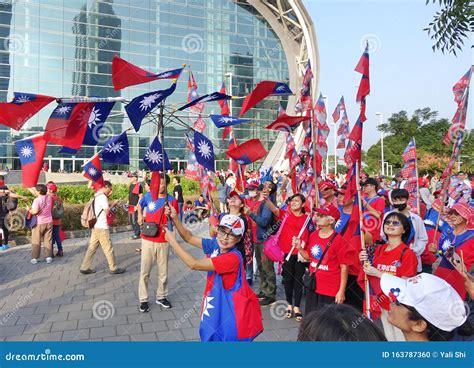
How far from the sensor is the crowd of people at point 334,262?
1.49 metres

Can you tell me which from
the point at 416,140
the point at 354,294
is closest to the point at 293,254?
the point at 354,294

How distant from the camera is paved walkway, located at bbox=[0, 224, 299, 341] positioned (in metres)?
4.04

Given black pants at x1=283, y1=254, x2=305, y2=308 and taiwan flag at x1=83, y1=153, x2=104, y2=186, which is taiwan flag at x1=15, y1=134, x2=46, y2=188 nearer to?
taiwan flag at x1=83, y1=153, x2=104, y2=186

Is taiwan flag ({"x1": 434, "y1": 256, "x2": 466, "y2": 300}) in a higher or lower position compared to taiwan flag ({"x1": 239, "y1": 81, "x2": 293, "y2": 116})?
lower

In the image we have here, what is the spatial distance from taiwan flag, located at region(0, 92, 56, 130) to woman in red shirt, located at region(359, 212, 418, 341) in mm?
3325

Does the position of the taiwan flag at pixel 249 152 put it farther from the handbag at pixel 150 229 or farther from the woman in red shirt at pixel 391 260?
the woman in red shirt at pixel 391 260

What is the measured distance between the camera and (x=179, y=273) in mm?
6625

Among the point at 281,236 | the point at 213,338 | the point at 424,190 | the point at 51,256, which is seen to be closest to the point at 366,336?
the point at 213,338

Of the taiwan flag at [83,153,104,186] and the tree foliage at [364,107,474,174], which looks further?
the tree foliage at [364,107,474,174]

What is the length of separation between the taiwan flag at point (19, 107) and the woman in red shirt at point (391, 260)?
332 cm

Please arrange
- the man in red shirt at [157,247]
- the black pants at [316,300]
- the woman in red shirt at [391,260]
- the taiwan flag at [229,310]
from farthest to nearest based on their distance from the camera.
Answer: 1. the man in red shirt at [157,247]
2. the black pants at [316,300]
3. the woman in red shirt at [391,260]
4. the taiwan flag at [229,310]

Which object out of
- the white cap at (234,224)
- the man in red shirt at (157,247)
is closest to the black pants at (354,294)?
the white cap at (234,224)

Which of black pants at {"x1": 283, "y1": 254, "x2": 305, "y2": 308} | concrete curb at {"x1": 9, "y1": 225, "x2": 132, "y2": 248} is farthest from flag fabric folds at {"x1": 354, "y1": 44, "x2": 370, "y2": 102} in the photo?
concrete curb at {"x1": 9, "y1": 225, "x2": 132, "y2": 248}

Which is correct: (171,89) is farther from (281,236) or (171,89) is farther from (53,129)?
(281,236)
